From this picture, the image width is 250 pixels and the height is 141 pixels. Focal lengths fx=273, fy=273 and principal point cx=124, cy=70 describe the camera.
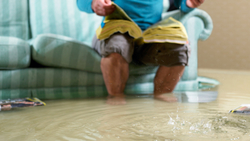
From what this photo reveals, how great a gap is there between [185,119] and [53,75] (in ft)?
2.51

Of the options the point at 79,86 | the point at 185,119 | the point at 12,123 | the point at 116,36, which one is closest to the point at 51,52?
the point at 79,86

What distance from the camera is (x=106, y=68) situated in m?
1.34

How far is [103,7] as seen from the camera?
1213mm

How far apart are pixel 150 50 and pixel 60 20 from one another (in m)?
0.76

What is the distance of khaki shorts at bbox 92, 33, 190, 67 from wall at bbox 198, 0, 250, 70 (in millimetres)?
261

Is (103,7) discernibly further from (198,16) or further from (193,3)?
(198,16)

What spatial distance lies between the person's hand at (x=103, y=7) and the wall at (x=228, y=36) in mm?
466

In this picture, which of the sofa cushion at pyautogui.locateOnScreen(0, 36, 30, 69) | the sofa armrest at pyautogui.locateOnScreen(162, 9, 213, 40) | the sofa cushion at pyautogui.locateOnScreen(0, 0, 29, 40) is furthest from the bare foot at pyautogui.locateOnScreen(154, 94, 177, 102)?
the sofa cushion at pyautogui.locateOnScreen(0, 0, 29, 40)

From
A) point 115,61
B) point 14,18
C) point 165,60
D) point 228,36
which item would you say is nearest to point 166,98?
point 165,60

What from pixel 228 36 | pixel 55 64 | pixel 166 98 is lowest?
pixel 166 98

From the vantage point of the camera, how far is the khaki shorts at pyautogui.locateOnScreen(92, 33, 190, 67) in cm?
131

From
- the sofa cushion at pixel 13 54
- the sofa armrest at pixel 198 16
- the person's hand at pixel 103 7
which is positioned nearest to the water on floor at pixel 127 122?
the sofa cushion at pixel 13 54

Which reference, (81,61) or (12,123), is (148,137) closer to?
(12,123)

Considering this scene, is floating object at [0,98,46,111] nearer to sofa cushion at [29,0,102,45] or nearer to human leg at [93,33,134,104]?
human leg at [93,33,134,104]
